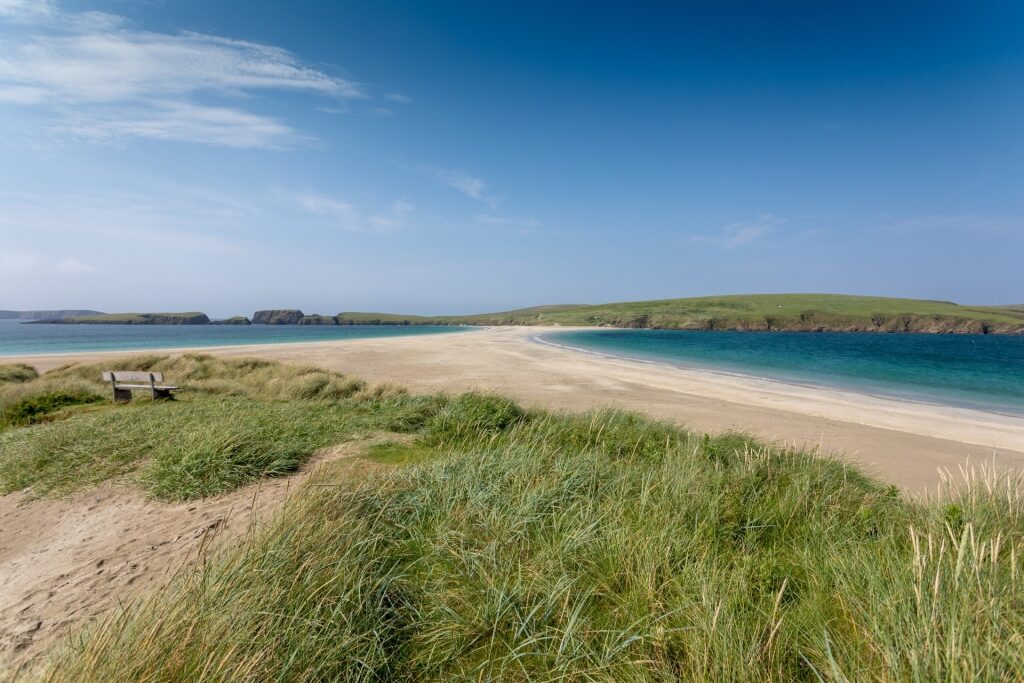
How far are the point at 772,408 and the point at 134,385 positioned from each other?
21552 mm

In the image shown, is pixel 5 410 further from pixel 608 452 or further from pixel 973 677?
pixel 973 677

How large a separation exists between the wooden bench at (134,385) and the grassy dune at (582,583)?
8.67 meters

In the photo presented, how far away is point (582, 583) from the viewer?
3285 millimetres

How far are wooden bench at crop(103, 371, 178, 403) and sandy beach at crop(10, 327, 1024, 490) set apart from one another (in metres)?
7.19

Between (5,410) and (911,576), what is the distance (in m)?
17.5

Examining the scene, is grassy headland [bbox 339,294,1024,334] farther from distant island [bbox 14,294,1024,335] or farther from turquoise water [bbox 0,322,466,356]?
turquoise water [bbox 0,322,466,356]

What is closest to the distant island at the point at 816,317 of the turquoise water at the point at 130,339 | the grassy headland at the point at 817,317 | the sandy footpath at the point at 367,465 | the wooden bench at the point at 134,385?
the grassy headland at the point at 817,317

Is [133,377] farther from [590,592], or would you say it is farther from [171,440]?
[590,592]

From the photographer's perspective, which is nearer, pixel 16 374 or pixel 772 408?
pixel 772 408

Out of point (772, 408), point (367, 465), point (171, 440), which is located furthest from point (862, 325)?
point (171, 440)

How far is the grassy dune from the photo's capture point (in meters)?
2.32

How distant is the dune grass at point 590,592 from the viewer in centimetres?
229

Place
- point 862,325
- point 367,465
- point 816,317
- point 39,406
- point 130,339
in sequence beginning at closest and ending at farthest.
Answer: point 367,465 → point 39,406 → point 130,339 → point 862,325 → point 816,317

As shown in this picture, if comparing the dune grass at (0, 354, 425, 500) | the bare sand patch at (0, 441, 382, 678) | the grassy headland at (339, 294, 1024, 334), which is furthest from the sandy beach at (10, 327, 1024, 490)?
the grassy headland at (339, 294, 1024, 334)
